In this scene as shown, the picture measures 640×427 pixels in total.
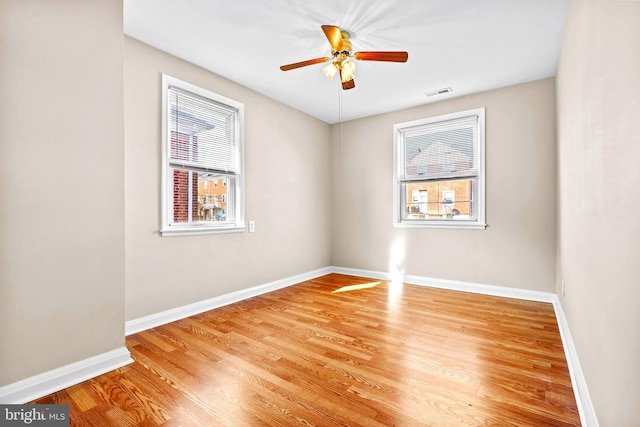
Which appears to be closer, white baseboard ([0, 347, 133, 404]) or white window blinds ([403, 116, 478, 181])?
white baseboard ([0, 347, 133, 404])

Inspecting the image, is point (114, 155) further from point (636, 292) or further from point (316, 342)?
point (636, 292)

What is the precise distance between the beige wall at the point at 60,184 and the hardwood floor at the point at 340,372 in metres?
0.35

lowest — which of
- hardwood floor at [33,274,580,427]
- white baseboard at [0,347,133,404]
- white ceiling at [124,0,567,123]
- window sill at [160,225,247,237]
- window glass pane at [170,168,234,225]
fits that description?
hardwood floor at [33,274,580,427]

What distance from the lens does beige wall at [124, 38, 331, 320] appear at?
9.05 feet

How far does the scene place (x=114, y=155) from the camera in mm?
2137

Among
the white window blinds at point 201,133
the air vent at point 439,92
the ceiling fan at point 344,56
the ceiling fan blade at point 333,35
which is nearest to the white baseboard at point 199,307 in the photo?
the white window blinds at point 201,133

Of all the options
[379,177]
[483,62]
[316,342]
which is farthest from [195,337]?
[483,62]

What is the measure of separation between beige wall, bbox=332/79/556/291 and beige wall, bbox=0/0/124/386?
3.53 m

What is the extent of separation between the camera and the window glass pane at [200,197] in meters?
3.14

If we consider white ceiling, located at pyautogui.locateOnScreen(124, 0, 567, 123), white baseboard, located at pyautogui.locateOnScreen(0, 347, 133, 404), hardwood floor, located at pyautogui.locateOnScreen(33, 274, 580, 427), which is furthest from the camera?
white ceiling, located at pyautogui.locateOnScreen(124, 0, 567, 123)

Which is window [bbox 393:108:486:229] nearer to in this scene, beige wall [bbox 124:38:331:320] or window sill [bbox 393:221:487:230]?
window sill [bbox 393:221:487:230]

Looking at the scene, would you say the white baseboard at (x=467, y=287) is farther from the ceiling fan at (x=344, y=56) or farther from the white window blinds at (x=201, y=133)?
the ceiling fan at (x=344, y=56)

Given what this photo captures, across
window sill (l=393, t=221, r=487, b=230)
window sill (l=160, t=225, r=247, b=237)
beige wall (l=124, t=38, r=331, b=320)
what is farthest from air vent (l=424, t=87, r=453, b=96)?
window sill (l=160, t=225, r=247, b=237)

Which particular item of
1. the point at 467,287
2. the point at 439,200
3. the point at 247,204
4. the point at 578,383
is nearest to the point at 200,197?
the point at 247,204
